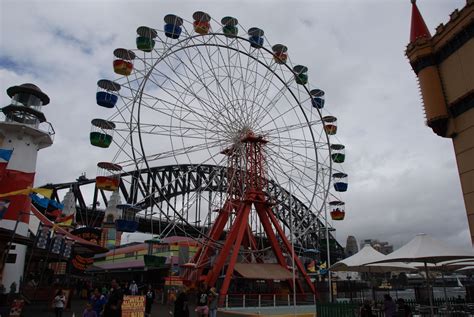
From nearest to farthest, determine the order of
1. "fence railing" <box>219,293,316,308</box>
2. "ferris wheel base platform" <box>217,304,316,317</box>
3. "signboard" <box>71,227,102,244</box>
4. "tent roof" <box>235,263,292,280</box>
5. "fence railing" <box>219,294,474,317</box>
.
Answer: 1. "fence railing" <box>219,294,474,317</box>
2. "ferris wheel base platform" <box>217,304,316,317</box>
3. "fence railing" <box>219,293,316,308</box>
4. "tent roof" <box>235,263,292,280</box>
5. "signboard" <box>71,227,102,244</box>

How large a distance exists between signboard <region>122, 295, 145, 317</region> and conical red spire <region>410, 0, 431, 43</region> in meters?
15.1

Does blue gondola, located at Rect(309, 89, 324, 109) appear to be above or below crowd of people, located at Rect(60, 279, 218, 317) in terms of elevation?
above

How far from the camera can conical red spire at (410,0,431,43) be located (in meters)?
16.5

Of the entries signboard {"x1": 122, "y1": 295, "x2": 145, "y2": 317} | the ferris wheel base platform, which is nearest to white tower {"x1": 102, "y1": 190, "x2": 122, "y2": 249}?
the ferris wheel base platform

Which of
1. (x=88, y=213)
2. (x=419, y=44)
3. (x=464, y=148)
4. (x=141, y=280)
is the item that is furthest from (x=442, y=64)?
(x=88, y=213)

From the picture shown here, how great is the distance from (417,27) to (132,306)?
15.9m

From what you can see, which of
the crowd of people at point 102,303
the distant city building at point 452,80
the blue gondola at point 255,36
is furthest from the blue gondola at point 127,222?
the distant city building at point 452,80

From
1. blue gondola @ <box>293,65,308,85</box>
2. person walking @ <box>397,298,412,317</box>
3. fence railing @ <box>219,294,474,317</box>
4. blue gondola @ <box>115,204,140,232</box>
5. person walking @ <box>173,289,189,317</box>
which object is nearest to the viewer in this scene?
person walking @ <box>173,289,189,317</box>

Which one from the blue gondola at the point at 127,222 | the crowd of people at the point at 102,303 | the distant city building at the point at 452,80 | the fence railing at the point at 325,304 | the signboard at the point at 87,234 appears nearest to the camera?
the crowd of people at the point at 102,303

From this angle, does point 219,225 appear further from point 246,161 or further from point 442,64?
point 442,64

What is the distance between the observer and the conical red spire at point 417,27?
54.2ft

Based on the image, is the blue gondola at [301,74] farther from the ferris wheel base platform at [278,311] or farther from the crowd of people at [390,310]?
the crowd of people at [390,310]

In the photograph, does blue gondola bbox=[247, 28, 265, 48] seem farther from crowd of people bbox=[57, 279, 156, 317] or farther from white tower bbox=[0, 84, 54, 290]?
crowd of people bbox=[57, 279, 156, 317]

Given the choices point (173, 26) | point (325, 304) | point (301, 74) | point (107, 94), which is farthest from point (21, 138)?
point (325, 304)
